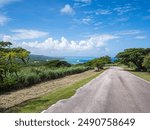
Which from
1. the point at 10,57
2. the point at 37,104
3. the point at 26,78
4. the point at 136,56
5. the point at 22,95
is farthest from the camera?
the point at 136,56

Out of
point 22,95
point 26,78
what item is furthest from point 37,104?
point 26,78

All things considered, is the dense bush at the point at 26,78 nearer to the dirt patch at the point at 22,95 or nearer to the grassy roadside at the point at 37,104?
the dirt patch at the point at 22,95

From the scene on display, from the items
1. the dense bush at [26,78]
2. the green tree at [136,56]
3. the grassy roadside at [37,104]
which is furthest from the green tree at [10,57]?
the green tree at [136,56]

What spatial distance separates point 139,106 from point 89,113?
3.44 meters

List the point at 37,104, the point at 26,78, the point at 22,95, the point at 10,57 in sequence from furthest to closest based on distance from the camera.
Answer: the point at 26,78
the point at 22,95
the point at 37,104
the point at 10,57

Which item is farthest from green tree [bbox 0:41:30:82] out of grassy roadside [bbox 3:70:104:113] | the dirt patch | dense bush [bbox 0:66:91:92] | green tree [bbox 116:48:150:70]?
green tree [bbox 116:48:150:70]

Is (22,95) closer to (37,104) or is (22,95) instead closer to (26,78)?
(37,104)

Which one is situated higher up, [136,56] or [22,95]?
[136,56]

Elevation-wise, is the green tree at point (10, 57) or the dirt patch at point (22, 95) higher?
the green tree at point (10, 57)

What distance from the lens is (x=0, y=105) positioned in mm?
15578

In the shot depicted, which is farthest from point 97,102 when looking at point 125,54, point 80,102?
point 125,54

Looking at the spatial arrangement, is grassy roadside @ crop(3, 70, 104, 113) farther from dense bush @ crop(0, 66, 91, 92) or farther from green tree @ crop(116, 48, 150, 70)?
green tree @ crop(116, 48, 150, 70)

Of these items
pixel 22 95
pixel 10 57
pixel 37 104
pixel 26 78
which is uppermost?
pixel 10 57

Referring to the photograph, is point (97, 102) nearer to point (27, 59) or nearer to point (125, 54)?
point (27, 59)
